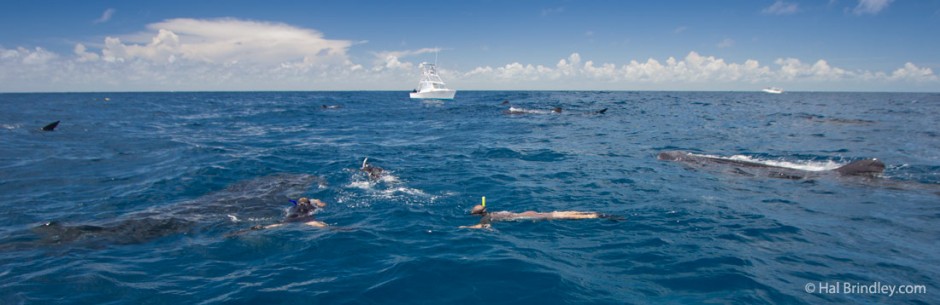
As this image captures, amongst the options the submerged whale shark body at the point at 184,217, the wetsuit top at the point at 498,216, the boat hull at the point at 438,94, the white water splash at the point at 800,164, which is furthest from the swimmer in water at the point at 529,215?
the boat hull at the point at 438,94

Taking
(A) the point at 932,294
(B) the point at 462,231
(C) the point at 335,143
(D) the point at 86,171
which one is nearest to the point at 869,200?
(A) the point at 932,294

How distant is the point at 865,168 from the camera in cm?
1619

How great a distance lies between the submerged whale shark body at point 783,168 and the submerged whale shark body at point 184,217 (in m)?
16.7

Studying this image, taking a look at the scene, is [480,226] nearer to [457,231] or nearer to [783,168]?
[457,231]

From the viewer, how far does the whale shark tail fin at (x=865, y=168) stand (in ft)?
52.4

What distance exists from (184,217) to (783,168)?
2130 cm

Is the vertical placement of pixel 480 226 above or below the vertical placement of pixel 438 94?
below

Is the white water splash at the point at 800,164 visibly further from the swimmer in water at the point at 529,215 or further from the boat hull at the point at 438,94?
the boat hull at the point at 438,94

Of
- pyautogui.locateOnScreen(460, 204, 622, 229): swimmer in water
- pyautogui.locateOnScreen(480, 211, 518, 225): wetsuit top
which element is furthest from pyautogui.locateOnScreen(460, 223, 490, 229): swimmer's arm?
pyautogui.locateOnScreen(480, 211, 518, 225): wetsuit top

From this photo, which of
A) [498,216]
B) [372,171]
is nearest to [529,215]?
[498,216]

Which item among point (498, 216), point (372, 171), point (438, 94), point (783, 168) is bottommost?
point (498, 216)

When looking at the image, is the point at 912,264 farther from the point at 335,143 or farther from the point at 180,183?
the point at 335,143

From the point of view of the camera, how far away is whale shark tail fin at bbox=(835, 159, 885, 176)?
1596 centimetres

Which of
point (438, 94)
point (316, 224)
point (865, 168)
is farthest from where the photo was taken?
point (438, 94)
